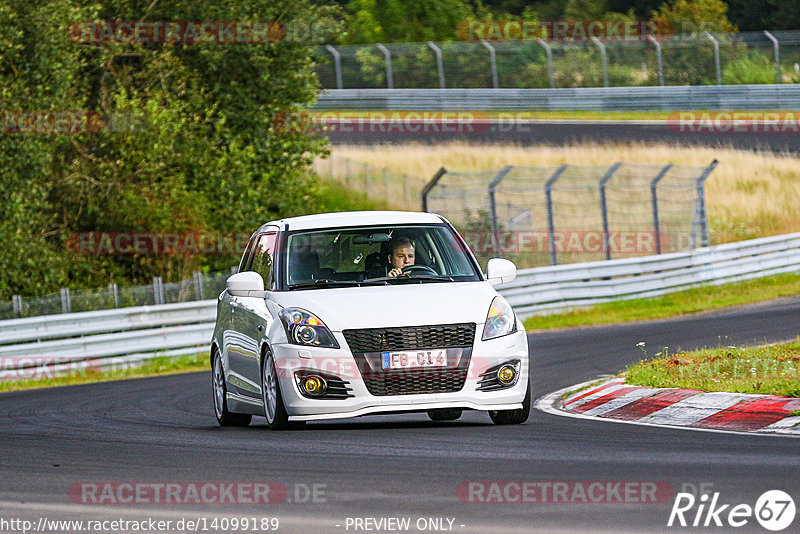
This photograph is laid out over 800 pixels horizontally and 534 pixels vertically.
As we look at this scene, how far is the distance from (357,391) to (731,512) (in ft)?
13.7

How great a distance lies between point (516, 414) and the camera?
11055 mm

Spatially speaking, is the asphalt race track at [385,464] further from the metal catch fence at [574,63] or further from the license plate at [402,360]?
the metal catch fence at [574,63]

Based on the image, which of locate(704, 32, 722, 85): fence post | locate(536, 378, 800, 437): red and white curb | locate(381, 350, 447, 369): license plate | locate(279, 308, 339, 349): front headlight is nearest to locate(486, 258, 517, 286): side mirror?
locate(381, 350, 447, 369): license plate

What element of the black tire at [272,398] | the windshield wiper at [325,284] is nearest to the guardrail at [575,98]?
the windshield wiper at [325,284]

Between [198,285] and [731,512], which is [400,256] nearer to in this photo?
[731,512]

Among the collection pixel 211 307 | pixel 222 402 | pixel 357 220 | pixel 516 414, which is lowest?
pixel 211 307

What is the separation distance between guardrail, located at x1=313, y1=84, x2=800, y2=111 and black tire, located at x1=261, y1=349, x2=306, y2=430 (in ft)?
114

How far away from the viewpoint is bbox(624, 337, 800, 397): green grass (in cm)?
1138

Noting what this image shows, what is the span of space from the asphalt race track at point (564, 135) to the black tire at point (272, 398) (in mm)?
34326

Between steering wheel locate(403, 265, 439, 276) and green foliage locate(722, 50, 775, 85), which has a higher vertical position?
green foliage locate(722, 50, 775, 85)

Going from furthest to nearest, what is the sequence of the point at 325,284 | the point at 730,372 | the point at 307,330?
the point at 730,372, the point at 325,284, the point at 307,330

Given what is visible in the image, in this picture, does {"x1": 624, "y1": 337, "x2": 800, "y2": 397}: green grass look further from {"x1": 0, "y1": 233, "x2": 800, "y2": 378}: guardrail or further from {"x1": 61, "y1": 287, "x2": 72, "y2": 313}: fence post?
{"x1": 61, "y1": 287, "x2": 72, "y2": 313}: fence post

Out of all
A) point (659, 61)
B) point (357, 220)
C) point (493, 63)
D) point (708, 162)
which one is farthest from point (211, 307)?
point (493, 63)

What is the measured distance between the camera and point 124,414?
13.9 m
